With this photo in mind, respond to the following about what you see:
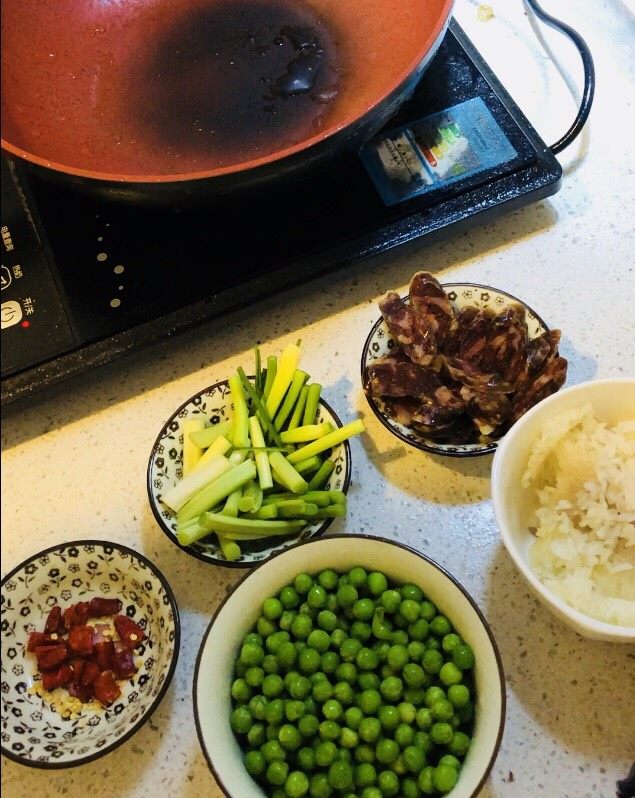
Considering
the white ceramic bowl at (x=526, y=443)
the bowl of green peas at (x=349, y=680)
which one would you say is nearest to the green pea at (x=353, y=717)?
the bowl of green peas at (x=349, y=680)

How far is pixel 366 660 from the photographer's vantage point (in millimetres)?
753

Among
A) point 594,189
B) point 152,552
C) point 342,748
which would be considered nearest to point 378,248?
point 594,189

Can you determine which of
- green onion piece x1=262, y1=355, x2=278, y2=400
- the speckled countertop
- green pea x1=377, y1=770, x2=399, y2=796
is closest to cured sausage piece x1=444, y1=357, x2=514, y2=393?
the speckled countertop

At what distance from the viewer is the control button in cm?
94

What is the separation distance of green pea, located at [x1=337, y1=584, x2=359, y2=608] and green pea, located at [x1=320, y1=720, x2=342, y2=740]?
12cm

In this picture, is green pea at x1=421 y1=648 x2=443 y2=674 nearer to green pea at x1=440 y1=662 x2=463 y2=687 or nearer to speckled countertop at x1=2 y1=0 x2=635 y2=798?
green pea at x1=440 y1=662 x2=463 y2=687

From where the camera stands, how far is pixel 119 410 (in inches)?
41.1

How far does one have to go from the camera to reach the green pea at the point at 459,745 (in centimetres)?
70

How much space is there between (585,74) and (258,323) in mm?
663

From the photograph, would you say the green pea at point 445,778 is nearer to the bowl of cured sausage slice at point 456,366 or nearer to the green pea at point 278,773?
the green pea at point 278,773

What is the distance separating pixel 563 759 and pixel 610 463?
0.32 metres

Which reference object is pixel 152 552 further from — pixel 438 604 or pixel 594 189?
pixel 594 189

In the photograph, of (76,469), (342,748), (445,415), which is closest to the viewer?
(342,748)

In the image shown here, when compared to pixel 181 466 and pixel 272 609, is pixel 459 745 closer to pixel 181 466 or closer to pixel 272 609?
pixel 272 609
